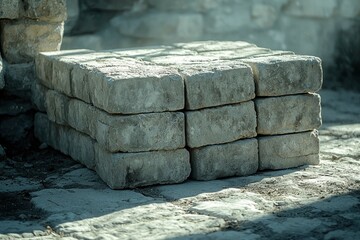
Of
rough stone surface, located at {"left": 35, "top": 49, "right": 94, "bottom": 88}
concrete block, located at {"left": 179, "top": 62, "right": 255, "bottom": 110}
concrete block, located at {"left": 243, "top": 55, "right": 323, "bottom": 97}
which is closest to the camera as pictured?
concrete block, located at {"left": 179, "top": 62, "right": 255, "bottom": 110}

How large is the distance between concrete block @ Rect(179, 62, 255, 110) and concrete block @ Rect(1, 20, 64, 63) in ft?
5.79

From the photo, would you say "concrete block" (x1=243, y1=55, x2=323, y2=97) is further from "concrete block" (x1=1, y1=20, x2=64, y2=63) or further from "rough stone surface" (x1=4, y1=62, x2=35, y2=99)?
→ "rough stone surface" (x1=4, y1=62, x2=35, y2=99)

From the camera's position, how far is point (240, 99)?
6266 millimetres

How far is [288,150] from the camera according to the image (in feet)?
21.4

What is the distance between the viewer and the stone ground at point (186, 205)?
16.6 ft

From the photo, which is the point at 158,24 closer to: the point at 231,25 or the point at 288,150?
the point at 231,25

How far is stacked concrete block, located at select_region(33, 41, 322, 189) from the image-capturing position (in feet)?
19.5

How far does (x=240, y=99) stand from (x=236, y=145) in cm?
36

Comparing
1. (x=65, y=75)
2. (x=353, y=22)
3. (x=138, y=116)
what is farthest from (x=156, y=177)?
(x=353, y=22)

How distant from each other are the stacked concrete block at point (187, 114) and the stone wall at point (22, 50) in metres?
0.63

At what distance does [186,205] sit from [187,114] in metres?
0.81

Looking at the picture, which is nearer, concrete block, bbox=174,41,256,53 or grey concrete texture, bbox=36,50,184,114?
grey concrete texture, bbox=36,50,184,114

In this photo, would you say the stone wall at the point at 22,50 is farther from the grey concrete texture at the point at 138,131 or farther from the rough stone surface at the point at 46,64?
the grey concrete texture at the point at 138,131

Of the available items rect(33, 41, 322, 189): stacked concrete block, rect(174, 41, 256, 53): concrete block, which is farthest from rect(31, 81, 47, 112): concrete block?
rect(174, 41, 256, 53): concrete block
